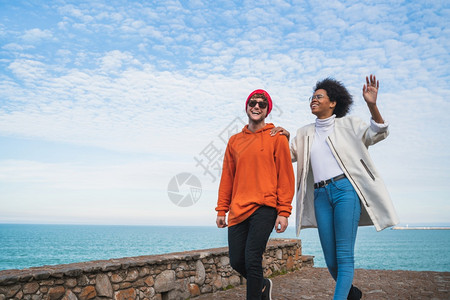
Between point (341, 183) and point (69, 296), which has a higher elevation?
point (341, 183)

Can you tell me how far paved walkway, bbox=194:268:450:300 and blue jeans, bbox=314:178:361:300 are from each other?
245cm

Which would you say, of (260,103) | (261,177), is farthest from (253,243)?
(260,103)

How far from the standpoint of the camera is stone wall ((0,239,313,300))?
3746 millimetres

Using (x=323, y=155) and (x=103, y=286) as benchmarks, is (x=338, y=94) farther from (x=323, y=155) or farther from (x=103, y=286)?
(x=103, y=286)

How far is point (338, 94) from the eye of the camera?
3559 mm

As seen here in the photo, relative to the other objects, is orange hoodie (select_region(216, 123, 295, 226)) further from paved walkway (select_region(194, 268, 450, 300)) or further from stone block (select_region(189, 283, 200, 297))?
paved walkway (select_region(194, 268, 450, 300))

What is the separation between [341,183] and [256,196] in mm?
712

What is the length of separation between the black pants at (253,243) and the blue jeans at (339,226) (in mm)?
477

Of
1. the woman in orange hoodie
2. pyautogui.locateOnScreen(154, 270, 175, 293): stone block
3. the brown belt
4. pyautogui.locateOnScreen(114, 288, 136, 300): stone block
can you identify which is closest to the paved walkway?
pyautogui.locateOnScreen(154, 270, 175, 293): stone block

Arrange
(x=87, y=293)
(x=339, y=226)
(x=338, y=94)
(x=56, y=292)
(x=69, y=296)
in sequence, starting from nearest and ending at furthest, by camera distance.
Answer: (x=339, y=226) → (x=338, y=94) → (x=56, y=292) → (x=69, y=296) → (x=87, y=293)

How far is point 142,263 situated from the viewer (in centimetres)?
474

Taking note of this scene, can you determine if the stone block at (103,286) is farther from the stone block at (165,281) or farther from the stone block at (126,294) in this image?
the stone block at (165,281)

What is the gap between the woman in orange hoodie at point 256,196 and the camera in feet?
9.70

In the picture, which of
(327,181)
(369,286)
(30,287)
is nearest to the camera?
(327,181)
